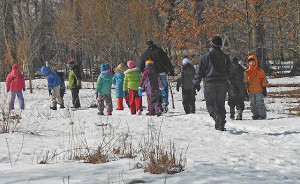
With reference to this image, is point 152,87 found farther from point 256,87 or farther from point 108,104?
point 256,87

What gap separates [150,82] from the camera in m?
10.8

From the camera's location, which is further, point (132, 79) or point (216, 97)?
point (132, 79)

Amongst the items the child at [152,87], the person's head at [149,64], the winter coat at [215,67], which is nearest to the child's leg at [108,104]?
the child at [152,87]

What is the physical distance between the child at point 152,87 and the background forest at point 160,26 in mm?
7182

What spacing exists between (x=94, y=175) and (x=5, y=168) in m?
1.12

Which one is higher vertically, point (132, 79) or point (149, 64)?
point (149, 64)

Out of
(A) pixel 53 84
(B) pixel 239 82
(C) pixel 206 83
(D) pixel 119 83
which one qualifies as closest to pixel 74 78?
(A) pixel 53 84

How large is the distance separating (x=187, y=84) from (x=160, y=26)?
10618mm

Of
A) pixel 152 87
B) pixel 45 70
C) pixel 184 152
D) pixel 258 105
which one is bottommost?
pixel 184 152

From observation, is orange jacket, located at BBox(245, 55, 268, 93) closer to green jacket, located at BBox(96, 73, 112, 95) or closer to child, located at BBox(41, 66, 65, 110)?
green jacket, located at BBox(96, 73, 112, 95)

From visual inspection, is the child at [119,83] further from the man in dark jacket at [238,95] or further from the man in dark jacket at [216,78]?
the man in dark jacket at [216,78]

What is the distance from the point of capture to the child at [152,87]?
35.4 feet

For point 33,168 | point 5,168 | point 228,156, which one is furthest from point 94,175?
point 228,156

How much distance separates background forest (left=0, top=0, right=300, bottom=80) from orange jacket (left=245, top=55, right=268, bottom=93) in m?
6.43
